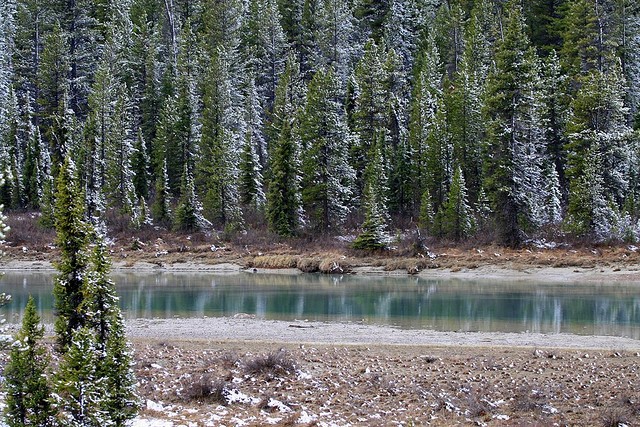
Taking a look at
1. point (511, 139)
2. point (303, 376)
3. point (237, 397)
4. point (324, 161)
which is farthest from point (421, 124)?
point (237, 397)

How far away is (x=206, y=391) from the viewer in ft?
51.3

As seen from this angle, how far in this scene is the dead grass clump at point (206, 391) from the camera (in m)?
15.5

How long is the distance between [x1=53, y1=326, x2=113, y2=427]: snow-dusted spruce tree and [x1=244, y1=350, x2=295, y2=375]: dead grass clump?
214 inches

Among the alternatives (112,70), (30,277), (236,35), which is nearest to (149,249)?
(30,277)

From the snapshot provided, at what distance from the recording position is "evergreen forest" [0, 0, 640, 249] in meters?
51.5

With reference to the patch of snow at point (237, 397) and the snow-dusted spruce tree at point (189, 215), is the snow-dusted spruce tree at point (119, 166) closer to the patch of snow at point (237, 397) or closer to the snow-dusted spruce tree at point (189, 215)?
the snow-dusted spruce tree at point (189, 215)

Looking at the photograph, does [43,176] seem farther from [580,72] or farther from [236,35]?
[580,72]

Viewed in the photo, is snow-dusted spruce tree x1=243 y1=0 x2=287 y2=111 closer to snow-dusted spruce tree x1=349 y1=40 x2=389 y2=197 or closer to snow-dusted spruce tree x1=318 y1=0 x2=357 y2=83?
snow-dusted spruce tree x1=318 y1=0 x2=357 y2=83

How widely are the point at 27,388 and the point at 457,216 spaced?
140 ft

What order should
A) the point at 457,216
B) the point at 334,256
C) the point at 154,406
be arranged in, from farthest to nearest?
the point at 457,216, the point at 334,256, the point at 154,406

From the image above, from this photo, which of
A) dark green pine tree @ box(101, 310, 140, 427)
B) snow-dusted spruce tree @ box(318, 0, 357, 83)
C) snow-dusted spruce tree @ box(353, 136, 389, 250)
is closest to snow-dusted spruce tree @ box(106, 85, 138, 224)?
snow-dusted spruce tree @ box(353, 136, 389, 250)

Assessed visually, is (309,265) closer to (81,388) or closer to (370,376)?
(370,376)

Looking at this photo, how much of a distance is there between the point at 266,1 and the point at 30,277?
4729 cm

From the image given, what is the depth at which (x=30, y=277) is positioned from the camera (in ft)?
150
